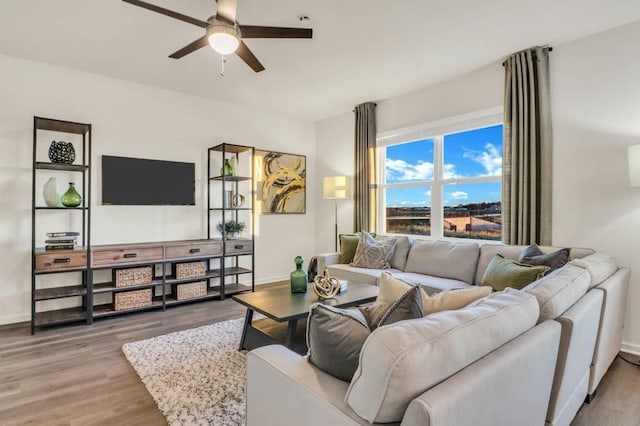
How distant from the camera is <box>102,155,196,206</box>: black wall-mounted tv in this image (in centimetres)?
406

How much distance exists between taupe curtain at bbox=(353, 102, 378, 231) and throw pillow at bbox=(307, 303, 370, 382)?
151 inches

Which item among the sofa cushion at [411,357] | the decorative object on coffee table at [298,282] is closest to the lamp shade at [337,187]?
the decorative object on coffee table at [298,282]

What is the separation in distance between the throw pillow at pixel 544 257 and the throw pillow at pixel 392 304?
178 cm

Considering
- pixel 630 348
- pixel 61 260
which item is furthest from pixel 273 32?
pixel 630 348

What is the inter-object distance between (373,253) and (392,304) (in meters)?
2.81

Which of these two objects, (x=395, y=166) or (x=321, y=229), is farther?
(x=321, y=229)

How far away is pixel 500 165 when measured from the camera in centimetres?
389

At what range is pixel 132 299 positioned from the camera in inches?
151

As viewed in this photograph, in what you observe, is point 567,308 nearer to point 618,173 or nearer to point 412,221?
point 618,173

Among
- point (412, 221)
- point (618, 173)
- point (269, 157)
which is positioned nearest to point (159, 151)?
point (269, 157)

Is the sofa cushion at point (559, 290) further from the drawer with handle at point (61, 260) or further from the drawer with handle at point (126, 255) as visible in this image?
the drawer with handle at point (61, 260)

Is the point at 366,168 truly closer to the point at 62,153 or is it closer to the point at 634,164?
the point at 634,164

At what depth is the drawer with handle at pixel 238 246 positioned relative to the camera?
455cm

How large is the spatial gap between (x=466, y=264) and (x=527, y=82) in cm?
189
